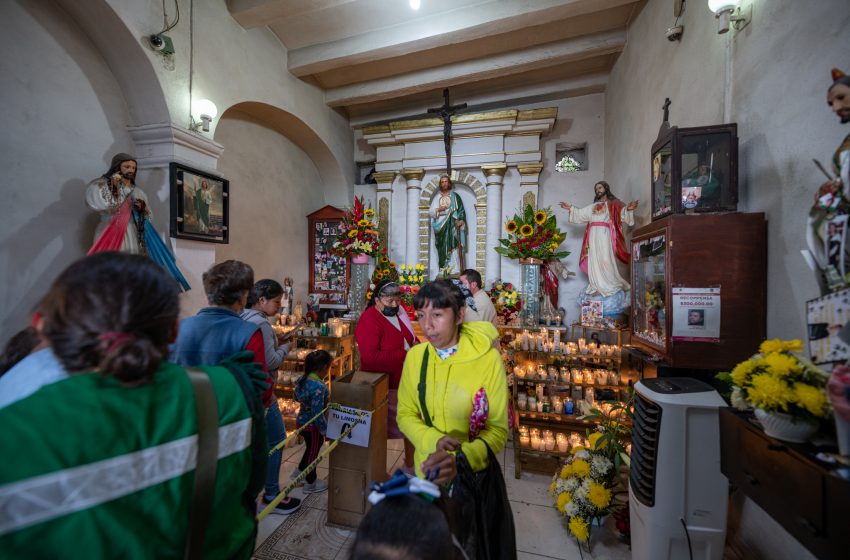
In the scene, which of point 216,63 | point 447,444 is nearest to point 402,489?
point 447,444

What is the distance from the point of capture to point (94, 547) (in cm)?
66

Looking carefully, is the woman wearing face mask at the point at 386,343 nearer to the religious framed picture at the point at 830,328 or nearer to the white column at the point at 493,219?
the religious framed picture at the point at 830,328

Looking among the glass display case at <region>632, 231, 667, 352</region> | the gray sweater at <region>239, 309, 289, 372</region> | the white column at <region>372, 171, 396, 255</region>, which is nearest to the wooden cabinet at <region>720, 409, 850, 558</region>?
the glass display case at <region>632, 231, 667, 352</region>

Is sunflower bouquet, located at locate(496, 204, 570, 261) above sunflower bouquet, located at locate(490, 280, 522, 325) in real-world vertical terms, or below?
above

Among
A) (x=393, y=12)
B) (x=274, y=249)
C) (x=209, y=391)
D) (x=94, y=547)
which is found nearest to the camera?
(x=94, y=547)

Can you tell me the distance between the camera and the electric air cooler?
1912mm

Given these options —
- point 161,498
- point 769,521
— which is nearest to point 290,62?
point 161,498

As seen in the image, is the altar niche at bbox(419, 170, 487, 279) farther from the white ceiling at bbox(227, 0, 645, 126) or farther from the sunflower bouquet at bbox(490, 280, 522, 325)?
the white ceiling at bbox(227, 0, 645, 126)

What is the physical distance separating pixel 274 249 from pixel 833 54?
22.9 feet

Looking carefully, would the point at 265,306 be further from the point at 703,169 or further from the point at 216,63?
the point at 216,63

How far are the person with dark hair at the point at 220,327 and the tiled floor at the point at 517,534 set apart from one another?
1.37 meters

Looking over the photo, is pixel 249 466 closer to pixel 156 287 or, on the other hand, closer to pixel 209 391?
pixel 209 391

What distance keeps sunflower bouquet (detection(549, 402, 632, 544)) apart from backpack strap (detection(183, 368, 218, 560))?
249 centimetres

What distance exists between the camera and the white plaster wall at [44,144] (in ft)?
9.96
